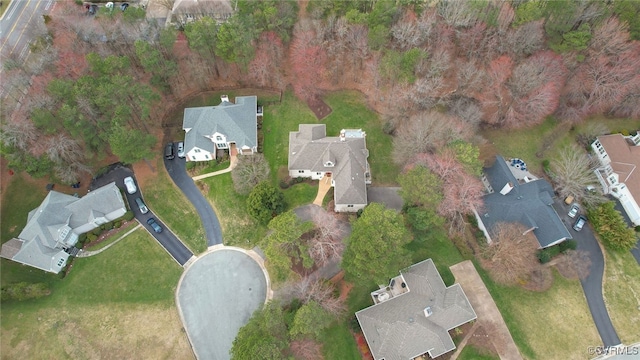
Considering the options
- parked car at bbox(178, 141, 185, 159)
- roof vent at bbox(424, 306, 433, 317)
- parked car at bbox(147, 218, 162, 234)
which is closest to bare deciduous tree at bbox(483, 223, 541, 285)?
roof vent at bbox(424, 306, 433, 317)

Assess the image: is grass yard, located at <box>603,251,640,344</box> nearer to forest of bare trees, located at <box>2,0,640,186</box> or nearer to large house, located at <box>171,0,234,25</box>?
forest of bare trees, located at <box>2,0,640,186</box>

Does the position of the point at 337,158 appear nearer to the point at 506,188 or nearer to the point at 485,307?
the point at 506,188

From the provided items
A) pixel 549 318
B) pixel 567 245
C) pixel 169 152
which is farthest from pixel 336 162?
pixel 549 318

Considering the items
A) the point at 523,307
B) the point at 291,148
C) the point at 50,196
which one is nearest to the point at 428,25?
the point at 291,148

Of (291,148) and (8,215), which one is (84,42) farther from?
(291,148)

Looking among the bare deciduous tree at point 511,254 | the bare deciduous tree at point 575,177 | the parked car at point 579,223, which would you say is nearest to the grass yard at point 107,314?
the bare deciduous tree at point 511,254

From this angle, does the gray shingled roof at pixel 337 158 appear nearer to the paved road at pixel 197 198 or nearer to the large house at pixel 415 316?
the large house at pixel 415 316
